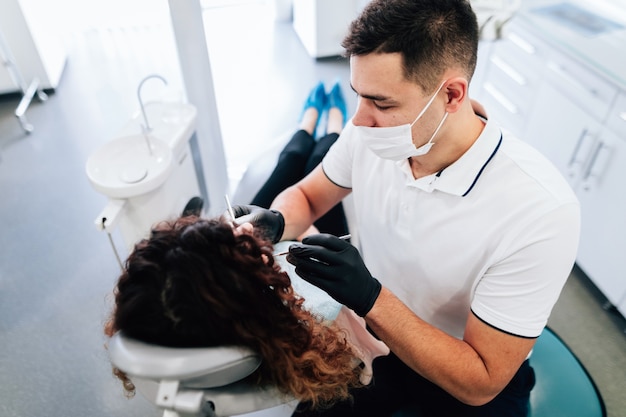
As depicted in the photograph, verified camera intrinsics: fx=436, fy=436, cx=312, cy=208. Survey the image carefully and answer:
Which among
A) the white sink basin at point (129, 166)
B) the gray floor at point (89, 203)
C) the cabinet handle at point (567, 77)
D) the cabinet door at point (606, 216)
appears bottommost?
the gray floor at point (89, 203)

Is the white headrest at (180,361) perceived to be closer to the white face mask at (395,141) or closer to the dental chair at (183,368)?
the dental chair at (183,368)

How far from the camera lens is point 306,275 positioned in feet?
2.97

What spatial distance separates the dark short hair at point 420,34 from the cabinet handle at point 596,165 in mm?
1282

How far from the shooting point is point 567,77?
212cm

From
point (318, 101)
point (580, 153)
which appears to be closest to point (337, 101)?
point (318, 101)

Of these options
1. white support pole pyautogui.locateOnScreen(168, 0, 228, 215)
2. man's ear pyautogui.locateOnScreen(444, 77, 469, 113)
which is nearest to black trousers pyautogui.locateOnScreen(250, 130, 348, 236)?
white support pole pyautogui.locateOnScreen(168, 0, 228, 215)

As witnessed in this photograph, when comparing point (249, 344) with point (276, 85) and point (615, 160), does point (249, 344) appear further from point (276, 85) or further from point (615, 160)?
point (276, 85)

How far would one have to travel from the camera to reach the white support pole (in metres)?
1.60

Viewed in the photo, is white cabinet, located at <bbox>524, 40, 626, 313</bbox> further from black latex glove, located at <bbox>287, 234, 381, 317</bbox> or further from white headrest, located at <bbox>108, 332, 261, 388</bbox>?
white headrest, located at <bbox>108, 332, 261, 388</bbox>

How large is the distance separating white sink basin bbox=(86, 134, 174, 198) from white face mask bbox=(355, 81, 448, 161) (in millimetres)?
850

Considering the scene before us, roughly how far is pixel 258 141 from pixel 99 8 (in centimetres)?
286

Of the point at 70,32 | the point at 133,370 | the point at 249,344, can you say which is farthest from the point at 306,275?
the point at 70,32

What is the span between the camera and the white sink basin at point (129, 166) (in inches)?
60.3

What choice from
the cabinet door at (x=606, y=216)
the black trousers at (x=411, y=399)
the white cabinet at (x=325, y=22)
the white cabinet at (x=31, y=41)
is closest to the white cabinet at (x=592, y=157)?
the cabinet door at (x=606, y=216)
